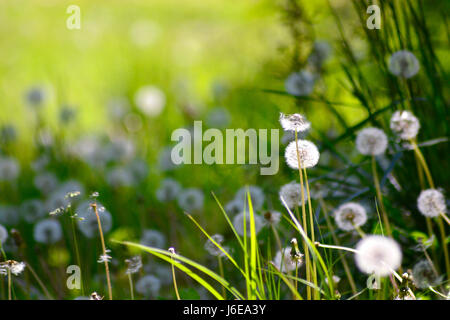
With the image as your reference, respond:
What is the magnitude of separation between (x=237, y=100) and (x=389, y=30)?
3.81 feet

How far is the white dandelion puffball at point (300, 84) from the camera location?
1478 mm

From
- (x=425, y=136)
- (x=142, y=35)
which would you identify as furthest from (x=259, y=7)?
(x=142, y=35)

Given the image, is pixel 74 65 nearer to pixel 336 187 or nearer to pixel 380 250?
pixel 336 187

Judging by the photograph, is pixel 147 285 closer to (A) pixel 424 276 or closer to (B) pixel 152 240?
(B) pixel 152 240

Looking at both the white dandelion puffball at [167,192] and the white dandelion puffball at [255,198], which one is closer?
the white dandelion puffball at [255,198]

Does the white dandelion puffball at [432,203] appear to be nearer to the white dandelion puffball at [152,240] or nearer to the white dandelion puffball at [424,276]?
the white dandelion puffball at [424,276]

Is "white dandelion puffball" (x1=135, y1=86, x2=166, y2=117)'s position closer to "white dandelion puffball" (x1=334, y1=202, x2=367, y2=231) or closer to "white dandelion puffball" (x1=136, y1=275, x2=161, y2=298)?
"white dandelion puffball" (x1=136, y1=275, x2=161, y2=298)

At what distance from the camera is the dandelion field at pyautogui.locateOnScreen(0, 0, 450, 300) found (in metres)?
1.02

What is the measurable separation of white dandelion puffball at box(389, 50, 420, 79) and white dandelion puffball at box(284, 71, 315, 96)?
0.30m

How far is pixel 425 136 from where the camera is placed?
1328mm

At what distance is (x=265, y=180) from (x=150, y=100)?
144 centimetres

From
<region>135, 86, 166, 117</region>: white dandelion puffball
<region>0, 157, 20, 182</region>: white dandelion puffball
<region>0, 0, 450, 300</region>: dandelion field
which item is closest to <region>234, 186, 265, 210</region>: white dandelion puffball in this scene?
<region>0, 0, 450, 300</region>: dandelion field

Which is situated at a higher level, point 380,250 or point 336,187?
point 336,187

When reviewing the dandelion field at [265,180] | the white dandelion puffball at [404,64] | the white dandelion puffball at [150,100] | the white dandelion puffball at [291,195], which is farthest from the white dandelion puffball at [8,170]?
the white dandelion puffball at [404,64]
